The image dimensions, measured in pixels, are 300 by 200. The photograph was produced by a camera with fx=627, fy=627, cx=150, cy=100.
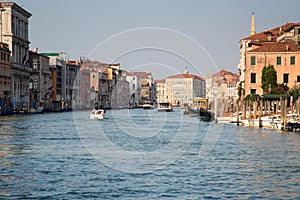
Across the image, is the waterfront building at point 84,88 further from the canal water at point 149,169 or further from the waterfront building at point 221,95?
the canal water at point 149,169

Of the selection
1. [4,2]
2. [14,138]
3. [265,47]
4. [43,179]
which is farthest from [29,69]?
[43,179]

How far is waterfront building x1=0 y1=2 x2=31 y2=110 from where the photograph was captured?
7175cm

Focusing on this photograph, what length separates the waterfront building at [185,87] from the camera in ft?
457

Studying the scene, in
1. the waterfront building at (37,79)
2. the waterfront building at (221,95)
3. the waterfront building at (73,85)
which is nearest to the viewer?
the waterfront building at (221,95)

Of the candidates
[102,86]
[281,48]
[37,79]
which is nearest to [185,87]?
[102,86]

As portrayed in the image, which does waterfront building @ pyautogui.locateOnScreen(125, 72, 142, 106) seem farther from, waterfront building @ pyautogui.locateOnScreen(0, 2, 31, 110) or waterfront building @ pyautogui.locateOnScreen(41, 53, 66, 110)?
waterfront building @ pyautogui.locateOnScreen(0, 2, 31, 110)

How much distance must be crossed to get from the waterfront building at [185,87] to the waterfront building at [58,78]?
42391 millimetres

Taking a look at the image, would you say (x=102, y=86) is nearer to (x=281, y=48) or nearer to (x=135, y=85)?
(x=135, y=85)

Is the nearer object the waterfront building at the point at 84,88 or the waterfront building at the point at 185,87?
the waterfront building at the point at 84,88

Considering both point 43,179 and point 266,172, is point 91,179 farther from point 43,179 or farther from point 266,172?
point 266,172

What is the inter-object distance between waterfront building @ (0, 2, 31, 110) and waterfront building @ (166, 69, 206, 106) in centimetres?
6068

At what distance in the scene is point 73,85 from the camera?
10325 cm

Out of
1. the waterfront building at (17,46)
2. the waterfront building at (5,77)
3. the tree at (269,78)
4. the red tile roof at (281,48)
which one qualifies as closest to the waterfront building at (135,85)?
the waterfront building at (17,46)

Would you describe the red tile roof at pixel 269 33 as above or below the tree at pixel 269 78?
above
